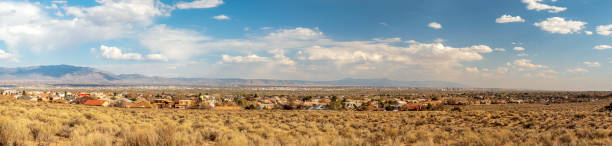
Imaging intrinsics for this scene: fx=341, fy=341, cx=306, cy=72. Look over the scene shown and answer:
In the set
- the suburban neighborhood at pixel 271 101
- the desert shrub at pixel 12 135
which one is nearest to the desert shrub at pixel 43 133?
the desert shrub at pixel 12 135

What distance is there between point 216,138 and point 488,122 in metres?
21.0

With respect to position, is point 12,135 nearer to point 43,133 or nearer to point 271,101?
point 43,133

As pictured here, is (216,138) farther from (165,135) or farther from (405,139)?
(405,139)

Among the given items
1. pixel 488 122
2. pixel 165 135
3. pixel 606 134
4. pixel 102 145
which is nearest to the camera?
pixel 102 145

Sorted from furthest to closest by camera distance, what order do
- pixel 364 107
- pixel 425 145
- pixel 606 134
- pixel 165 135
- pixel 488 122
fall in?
pixel 364 107 → pixel 488 122 → pixel 606 134 → pixel 425 145 → pixel 165 135

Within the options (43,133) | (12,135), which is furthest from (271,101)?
(12,135)

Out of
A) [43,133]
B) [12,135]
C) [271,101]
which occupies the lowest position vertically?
[271,101]

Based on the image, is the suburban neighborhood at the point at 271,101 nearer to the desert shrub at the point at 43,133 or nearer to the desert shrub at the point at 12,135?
the desert shrub at the point at 43,133

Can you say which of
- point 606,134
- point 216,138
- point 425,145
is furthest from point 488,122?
point 216,138

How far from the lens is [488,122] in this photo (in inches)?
955

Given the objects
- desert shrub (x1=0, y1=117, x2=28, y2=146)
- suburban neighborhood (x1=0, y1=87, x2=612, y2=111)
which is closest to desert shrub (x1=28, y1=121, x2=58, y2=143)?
desert shrub (x1=0, y1=117, x2=28, y2=146)

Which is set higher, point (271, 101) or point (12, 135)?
point (12, 135)

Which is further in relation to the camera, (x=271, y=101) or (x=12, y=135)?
(x=271, y=101)

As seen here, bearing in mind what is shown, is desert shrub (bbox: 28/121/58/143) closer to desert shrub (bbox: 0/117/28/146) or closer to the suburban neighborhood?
desert shrub (bbox: 0/117/28/146)
